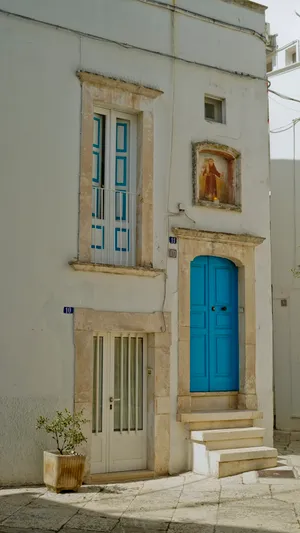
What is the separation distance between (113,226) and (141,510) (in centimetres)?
424

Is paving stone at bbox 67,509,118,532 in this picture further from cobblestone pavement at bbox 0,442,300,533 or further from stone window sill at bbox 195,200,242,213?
stone window sill at bbox 195,200,242,213

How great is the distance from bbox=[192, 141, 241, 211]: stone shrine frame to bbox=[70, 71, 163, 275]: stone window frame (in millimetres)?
899

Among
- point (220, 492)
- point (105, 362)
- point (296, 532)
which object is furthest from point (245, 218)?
point (296, 532)

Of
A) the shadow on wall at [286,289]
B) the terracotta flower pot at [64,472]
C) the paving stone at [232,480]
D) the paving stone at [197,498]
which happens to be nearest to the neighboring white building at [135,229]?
the paving stone at [232,480]

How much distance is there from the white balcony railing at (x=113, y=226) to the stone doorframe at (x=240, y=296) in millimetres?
752

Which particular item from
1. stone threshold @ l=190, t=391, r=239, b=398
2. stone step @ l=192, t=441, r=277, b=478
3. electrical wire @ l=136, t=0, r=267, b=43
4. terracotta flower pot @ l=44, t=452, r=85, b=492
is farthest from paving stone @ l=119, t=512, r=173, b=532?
electrical wire @ l=136, t=0, r=267, b=43

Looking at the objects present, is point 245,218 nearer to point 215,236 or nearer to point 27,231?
point 215,236

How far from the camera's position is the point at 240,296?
1115cm

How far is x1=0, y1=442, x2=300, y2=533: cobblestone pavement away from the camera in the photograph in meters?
6.88

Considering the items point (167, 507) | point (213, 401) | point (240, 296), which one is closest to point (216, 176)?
point (240, 296)

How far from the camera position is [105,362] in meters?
9.81

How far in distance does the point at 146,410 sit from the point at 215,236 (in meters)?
2.94

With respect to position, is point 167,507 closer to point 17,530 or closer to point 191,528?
point 191,528

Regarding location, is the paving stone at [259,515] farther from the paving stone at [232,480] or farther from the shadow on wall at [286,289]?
the shadow on wall at [286,289]
